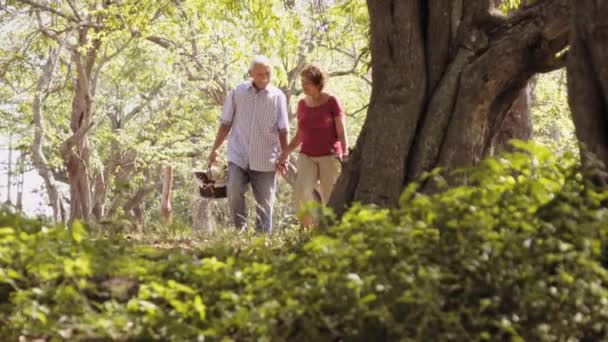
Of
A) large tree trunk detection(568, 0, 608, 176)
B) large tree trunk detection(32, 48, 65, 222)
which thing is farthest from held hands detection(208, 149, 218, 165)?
large tree trunk detection(32, 48, 65, 222)

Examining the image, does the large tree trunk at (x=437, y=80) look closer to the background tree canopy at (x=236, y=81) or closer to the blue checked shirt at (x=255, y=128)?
the background tree canopy at (x=236, y=81)

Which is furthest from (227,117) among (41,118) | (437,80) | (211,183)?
(41,118)

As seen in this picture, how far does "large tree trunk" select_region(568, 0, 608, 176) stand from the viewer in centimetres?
607

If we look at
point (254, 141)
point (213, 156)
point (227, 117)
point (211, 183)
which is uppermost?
point (227, 117)

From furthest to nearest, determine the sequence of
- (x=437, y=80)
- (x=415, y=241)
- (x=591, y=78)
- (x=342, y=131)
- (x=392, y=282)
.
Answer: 1. (x=342, y=131)
2. (x=437, y=80)
3. (x=591, y=78)
4. (x=415, y=241)
5. (x=392, y=282)

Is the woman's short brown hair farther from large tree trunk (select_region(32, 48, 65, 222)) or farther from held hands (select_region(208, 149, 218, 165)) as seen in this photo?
large tree trunk (select_region(32, 48, 65, 222))

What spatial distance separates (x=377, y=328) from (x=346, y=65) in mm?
31618

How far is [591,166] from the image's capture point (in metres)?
4.67

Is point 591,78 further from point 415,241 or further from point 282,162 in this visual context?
point 282,162

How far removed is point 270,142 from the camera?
10.3 m

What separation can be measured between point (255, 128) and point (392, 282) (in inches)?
253

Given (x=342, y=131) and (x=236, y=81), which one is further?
(x=236, y=81)

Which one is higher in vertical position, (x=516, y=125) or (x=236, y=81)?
(x=236, y=81)

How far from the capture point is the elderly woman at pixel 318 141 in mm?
10094
